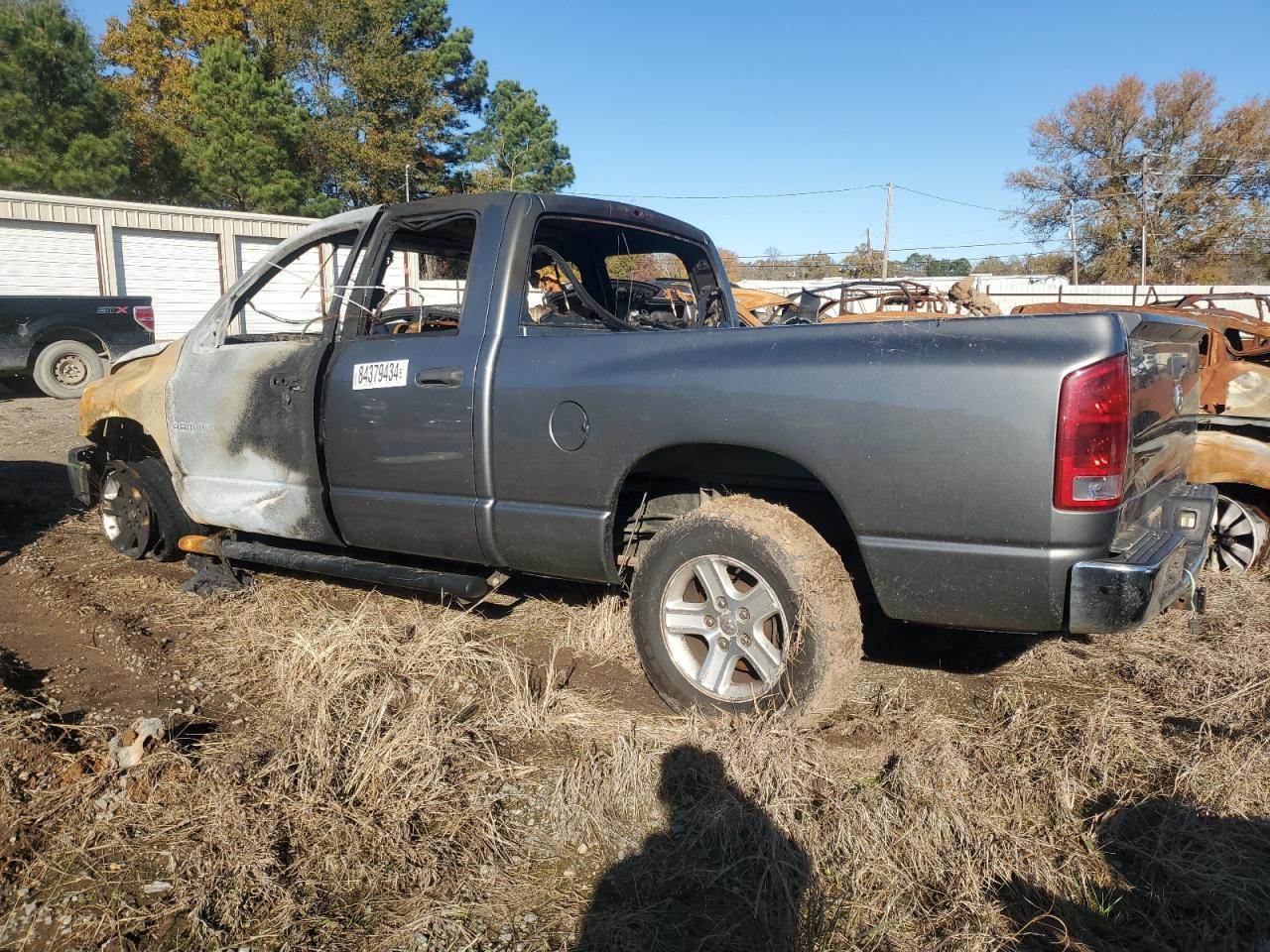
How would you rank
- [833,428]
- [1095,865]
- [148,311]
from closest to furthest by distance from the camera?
[1095,865] < [833,428] < [148,311]

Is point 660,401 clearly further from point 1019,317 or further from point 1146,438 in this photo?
point 1146,438

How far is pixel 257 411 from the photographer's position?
167 inches

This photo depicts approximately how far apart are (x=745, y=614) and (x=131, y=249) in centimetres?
2144

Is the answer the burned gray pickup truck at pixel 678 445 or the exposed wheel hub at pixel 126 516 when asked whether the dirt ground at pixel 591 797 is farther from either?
the exposed wheel hub at pixel 126 516

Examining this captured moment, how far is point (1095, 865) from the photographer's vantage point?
2.42 metres

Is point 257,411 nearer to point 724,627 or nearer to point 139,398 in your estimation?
point 139,398

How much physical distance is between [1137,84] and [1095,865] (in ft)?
145

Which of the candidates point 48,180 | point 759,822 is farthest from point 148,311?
point 48,180

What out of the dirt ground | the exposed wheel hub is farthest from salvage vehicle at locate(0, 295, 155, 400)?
the dirt ground

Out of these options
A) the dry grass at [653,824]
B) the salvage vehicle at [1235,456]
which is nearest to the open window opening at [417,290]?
the dry grass at [653,824]

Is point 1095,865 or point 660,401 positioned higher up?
point 660,401

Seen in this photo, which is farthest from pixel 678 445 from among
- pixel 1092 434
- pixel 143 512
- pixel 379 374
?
pixel 143 512

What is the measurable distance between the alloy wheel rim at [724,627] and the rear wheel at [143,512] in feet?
10.9

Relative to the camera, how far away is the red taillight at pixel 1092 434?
2455 mm
